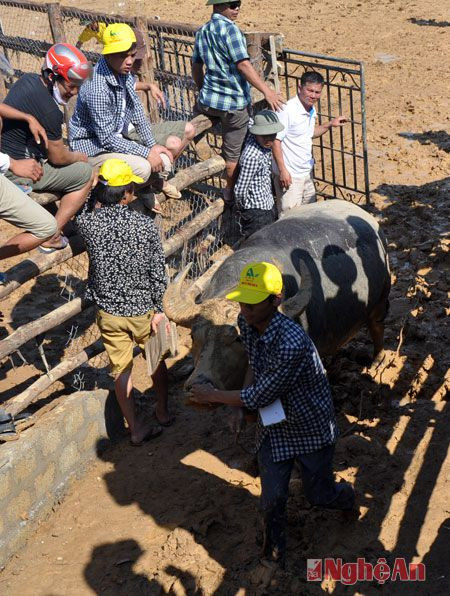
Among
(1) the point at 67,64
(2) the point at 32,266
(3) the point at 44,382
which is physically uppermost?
(1) the point at 67,64

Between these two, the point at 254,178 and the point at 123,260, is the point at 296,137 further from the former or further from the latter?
the point at 123,260

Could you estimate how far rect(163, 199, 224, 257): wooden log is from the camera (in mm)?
7809

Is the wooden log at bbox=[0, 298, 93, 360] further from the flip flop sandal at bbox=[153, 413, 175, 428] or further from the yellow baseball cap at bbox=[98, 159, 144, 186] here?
the yellow baseball cap at bbox=[98, 159, 144, 186]

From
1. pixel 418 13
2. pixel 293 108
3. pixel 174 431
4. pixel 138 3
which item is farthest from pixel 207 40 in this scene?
pixel 138 3

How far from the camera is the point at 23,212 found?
5.74 metres

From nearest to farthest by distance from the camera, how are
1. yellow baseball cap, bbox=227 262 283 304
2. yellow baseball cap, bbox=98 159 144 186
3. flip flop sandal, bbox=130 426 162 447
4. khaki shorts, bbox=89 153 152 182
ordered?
yellow baseball cap, bbox=227 262 283 304 < yellow baseball cap, bbox=98 159 144 186 < flip flop sandal, bbox=130 426 162 447 < khaki shorts, bbox=89 153 152 182

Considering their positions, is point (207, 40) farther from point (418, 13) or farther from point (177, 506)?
point (418, 13)

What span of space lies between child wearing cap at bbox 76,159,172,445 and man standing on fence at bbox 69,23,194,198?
544 millimetres

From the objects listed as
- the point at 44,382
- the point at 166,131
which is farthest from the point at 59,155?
the point at 44,382

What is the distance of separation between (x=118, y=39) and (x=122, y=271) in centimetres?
198

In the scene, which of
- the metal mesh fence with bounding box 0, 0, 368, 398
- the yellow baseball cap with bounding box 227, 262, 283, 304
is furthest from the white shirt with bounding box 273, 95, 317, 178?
the yellow baseball cap with bounding box 227, 262, 283, 304

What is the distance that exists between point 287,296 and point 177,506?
1778 millimetres

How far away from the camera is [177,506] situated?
5.82 meters

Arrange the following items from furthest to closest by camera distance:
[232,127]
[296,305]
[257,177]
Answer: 1. [232,127]
2. [257,177]
3. [296,305]
